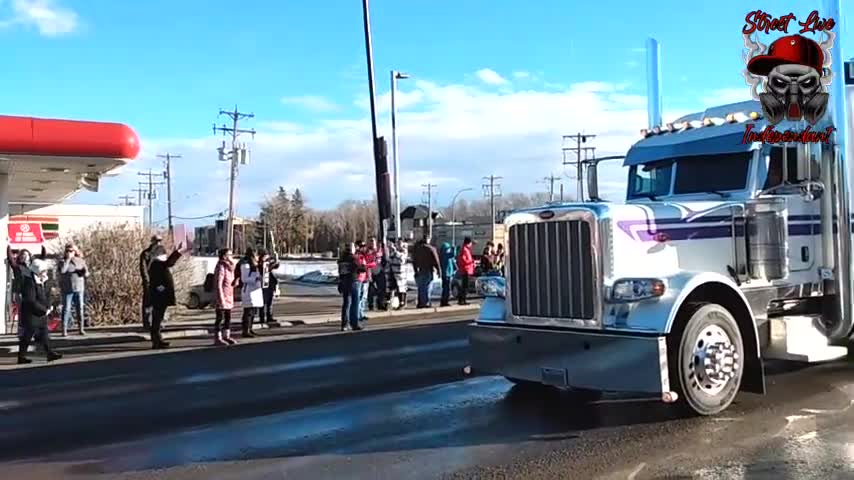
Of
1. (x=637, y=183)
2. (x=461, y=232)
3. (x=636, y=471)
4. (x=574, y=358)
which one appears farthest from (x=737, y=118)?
(x=461, y=232)

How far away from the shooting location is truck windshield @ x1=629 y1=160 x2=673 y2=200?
8.66 m

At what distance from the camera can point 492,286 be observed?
788cm

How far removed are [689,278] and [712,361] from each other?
76 centimetres

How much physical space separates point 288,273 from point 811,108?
51.9 meters

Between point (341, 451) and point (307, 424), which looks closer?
point (341, 451)

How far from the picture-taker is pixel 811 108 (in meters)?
8.09

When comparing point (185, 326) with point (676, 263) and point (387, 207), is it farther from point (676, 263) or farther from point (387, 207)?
point (676, 263)

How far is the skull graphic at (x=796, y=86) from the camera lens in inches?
317

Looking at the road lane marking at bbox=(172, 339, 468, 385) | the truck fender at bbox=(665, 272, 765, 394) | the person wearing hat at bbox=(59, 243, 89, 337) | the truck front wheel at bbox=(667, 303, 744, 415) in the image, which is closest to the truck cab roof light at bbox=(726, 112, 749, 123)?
the truck fender at bbox=(665, 272, 765, 394)

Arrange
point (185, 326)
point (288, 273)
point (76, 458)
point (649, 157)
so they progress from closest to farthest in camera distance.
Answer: point (76, 458) < point (649, 157) < point (185, 326) < point (288, 273)

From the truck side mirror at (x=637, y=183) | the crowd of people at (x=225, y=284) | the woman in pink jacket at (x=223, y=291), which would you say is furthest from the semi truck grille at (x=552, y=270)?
the woman in pink jacket at (x=223, y=291)

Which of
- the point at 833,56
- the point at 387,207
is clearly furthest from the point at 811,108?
the point at 387,207

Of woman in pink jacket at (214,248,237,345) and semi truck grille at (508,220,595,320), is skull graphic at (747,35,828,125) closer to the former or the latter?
semi truck grille at (508,220,595,320)

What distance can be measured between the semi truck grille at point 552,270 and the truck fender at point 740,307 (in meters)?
0.77
